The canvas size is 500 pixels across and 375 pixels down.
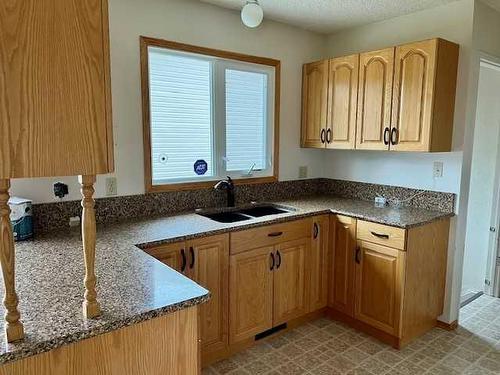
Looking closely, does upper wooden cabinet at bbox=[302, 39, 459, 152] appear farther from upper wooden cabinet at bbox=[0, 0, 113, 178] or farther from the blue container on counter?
the blue container on counter

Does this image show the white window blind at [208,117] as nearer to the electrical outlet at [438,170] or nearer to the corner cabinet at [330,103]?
the corner cabinet at [330,103]


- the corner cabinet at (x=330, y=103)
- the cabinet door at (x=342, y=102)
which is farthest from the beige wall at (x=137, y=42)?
the cabinet door at (x=342, y=102)

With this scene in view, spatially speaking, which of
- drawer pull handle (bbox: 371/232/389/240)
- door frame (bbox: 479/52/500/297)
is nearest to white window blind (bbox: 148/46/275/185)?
drawer pull handle (bbox: 371/232/389/240)

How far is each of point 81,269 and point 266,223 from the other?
124 centimetres

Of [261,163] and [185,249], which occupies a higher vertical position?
[261,163]

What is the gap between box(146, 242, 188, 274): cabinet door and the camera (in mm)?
2033

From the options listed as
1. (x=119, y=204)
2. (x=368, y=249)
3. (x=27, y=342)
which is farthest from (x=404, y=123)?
(x=27, y=342)

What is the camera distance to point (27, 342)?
3.34 feet

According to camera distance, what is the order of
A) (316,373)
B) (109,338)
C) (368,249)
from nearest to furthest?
1. (109,338)
2. (316,373)
3. (368,249)

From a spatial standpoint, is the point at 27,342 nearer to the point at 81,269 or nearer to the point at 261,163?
the point at 81,269

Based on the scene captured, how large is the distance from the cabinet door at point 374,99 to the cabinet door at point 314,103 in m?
0.38

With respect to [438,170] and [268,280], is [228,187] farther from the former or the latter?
[438,170]

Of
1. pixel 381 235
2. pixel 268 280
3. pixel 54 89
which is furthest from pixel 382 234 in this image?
pixel 54 89

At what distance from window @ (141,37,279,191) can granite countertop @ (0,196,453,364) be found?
506mm
